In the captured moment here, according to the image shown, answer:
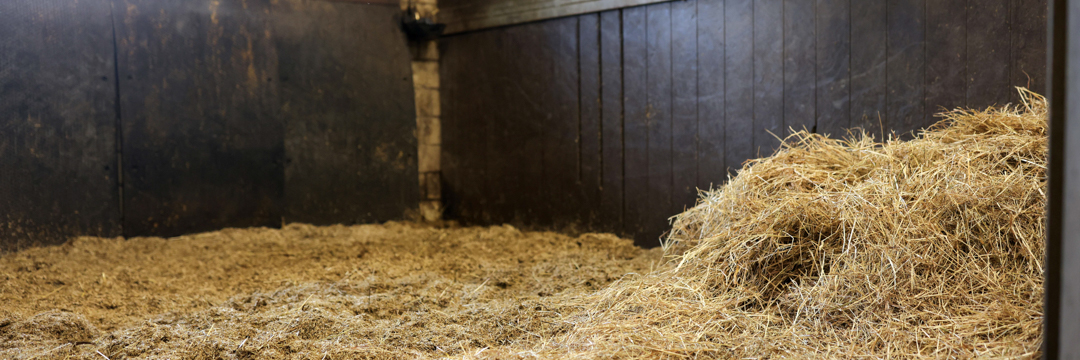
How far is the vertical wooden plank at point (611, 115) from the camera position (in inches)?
165

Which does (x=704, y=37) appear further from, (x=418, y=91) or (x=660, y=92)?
(x=418, y=91)

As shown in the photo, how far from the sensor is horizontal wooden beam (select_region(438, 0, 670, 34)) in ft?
14.0

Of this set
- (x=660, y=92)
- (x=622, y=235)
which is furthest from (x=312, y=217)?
(x=660, y=92)

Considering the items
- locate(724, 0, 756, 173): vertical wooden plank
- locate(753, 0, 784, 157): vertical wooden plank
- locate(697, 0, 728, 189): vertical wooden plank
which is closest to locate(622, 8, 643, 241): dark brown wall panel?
locate(697, 0, 728, 189): vertical wooden plank

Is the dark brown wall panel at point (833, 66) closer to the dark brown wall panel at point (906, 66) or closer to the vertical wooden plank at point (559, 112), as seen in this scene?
the dark brown wall panel at point (906, 66)

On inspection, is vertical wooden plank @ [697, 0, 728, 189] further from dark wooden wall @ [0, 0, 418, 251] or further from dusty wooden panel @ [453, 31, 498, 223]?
dark wooden wall @ [0, 0, 418, 251]

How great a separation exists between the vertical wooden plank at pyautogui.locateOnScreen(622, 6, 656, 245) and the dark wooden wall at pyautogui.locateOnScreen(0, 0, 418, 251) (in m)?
1.83

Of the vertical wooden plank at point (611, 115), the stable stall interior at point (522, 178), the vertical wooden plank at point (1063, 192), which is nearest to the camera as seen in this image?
the vertical wooden plank at point (1063, 192)

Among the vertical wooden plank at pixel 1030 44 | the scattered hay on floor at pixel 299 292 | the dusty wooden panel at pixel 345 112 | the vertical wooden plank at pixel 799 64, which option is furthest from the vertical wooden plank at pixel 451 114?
the vertical wooden plank at pixel 1030 44

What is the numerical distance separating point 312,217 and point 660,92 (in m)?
2.60

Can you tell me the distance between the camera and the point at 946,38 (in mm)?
A: 3057

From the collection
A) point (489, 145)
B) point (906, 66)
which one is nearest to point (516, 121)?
point (489, 145)

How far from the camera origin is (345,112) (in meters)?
4.90

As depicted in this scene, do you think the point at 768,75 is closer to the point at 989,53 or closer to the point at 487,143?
the point at 989,53
